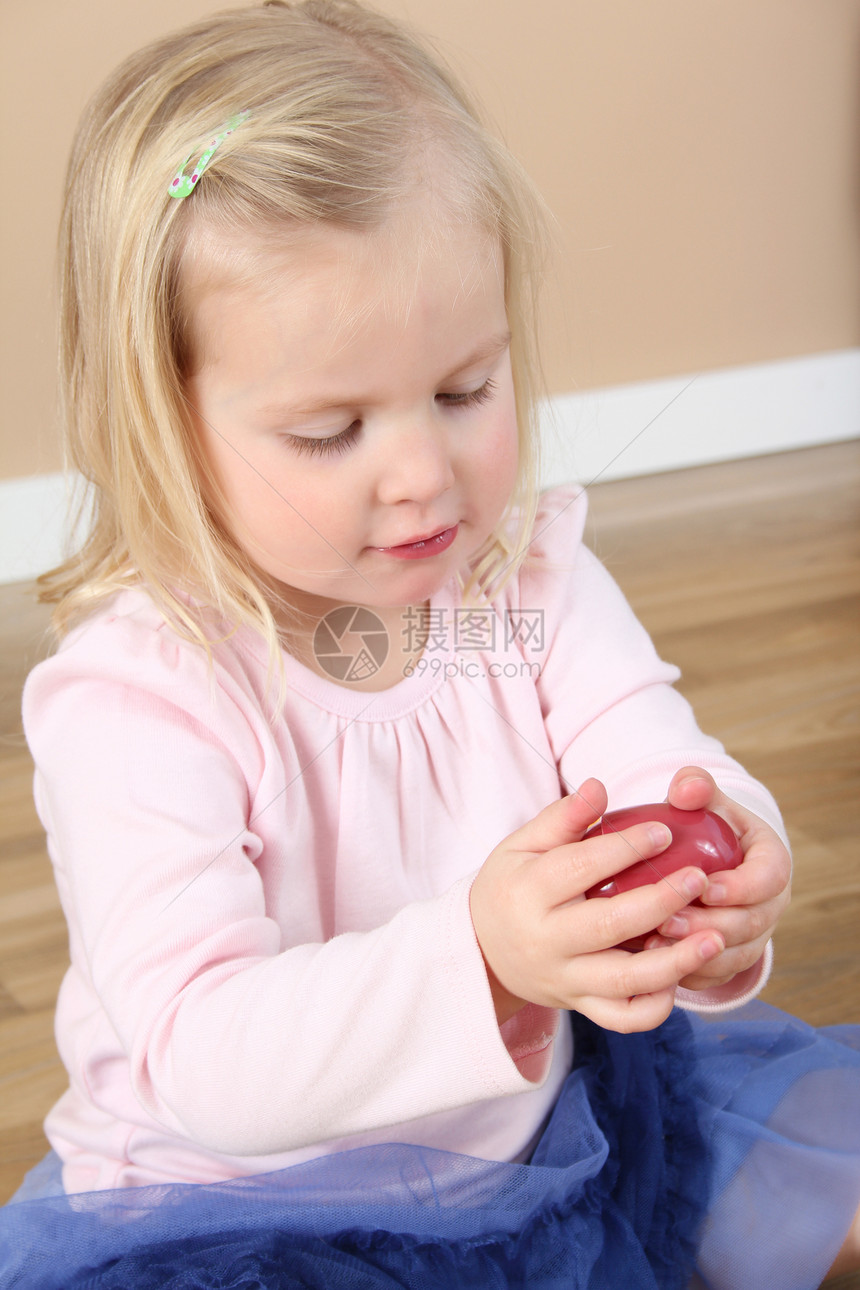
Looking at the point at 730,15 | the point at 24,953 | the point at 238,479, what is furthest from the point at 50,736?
the point at 730,15

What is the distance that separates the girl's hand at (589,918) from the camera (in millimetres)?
338

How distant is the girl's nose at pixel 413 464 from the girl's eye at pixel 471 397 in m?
0.01

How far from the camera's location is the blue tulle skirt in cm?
42

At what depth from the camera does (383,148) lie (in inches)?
16.7

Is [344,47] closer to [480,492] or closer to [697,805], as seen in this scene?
[480,492]

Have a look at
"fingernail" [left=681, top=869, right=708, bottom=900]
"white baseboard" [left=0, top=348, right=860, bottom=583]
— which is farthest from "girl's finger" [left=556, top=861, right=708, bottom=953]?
"white baseboard" [left=0, top=348, right=860, bottom=583]

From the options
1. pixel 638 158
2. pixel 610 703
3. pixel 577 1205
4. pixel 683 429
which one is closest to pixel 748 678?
pixel 683 429

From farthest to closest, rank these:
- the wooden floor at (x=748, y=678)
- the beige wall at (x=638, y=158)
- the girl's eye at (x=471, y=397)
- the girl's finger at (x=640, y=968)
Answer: the beige wall at (x=638, y=158) < the wooden floor at (x=748, y=678) < the girl's eye at (x=471, y=397) < the girl's finger at (x=640, y=968)

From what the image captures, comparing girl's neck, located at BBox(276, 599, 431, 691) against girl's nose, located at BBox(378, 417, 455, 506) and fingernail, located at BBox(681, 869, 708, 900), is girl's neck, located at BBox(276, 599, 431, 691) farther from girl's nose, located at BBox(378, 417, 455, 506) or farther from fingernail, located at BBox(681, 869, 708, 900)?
fingernail, located at BBox(681, 869, 708, 900)

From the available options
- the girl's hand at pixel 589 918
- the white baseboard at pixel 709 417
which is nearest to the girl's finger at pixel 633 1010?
the girl's hand at pixel 589 918

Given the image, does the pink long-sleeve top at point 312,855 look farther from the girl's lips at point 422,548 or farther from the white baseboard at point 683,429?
the white baseboard at point 683,429

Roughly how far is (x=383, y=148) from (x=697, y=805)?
9.6 inches

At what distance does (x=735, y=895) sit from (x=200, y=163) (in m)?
0.30

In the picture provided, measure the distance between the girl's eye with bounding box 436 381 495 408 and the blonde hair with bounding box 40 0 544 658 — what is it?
0.06m
